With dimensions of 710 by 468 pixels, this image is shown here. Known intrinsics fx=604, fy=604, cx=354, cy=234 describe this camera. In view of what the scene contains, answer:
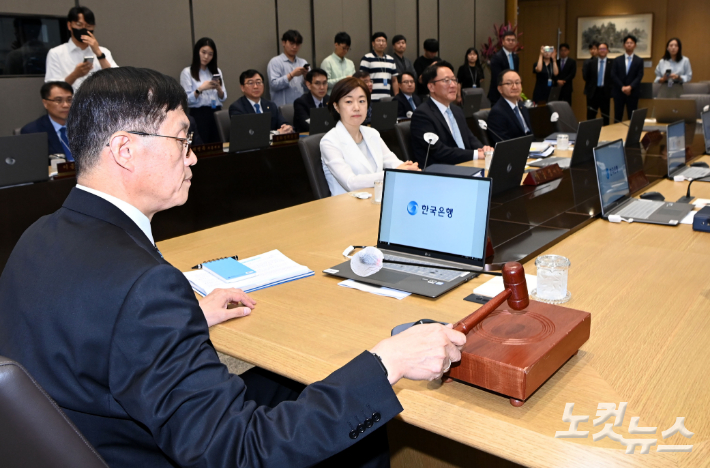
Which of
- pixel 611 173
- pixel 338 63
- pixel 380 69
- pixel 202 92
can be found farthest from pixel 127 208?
pixel 380 69

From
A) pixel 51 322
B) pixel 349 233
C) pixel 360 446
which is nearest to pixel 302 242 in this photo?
pixel 349 233

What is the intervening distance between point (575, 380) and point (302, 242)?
47.1 inches

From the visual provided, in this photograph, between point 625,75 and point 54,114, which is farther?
point 625,75

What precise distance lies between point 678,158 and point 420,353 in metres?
2.82

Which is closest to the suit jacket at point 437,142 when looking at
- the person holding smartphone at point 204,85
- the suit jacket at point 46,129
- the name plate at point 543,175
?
the name plate at point 543,175

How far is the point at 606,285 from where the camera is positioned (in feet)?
5.24

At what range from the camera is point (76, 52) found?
516 cm

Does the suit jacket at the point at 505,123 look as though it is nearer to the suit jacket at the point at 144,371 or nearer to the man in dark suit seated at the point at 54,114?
the man in dark suit seated at the point at 54,114

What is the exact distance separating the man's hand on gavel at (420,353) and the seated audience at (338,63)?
6739mm

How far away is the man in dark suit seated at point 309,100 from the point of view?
5.89 m

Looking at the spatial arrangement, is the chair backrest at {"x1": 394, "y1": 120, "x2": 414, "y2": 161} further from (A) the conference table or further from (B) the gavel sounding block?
(B) the gavel sounding block

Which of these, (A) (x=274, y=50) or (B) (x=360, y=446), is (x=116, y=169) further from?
(A) (x=274, y=50)

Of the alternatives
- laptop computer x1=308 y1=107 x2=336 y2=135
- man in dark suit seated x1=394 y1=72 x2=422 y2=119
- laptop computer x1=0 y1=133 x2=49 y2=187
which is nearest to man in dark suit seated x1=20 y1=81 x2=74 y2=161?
laptop computer x1=0 y1=133 x2=49 y2=187

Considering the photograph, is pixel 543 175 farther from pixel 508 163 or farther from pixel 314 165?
pixel 314 165
